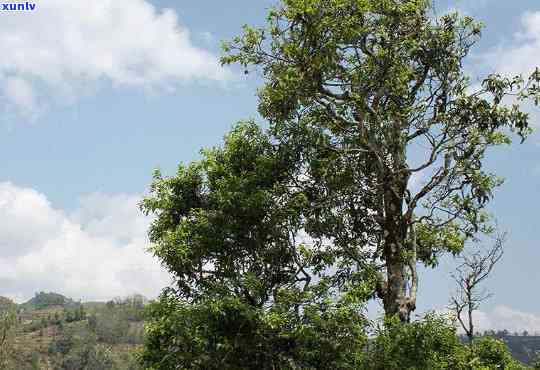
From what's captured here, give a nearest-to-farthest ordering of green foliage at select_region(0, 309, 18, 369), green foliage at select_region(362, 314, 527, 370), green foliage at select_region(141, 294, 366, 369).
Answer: green foliage at select_region(362, 314, 527, 370) < green foliage at select_region(141, 294, 366, 369) < green foliage at select_region(0, 309, 18, 369)

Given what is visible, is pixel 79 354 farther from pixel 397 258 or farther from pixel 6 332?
pixel 397 258

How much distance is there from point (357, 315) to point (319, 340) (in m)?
1.24

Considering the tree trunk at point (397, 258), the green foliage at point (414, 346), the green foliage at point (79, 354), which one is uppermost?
the green foliage at point (79, 354)

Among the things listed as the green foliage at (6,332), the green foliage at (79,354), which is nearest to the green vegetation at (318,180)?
the green foliage at (6,332)

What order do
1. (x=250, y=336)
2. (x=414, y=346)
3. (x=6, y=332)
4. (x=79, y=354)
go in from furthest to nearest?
(x=79, y=354)
(x=6, y=332)
(x=250, y=336)
(x=414, y=346)

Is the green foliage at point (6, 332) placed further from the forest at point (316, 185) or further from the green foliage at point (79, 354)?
the green foliage at point (79, 354)

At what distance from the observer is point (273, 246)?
1861cm

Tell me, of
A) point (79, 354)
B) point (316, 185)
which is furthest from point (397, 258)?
point (79, 354)

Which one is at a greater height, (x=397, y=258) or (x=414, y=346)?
(x=397, y=258)

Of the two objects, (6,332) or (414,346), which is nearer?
(414,346)

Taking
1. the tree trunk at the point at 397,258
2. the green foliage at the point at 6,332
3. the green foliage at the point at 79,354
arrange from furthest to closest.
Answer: the green foliage at the point at 79,354, the green foliage at the point at 6,332, the tree trunk at the point at 397,258

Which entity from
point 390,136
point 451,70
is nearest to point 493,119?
point 451,70

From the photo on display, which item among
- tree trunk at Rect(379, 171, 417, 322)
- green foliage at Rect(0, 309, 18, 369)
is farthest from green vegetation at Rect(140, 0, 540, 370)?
green foliage at Rect(0, 309, 18, 369)

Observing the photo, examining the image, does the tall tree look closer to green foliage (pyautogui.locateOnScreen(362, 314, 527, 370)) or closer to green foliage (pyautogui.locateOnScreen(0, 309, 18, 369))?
green foliage (pyautogui.locateOnScreen(362, 314, 527, 370))
